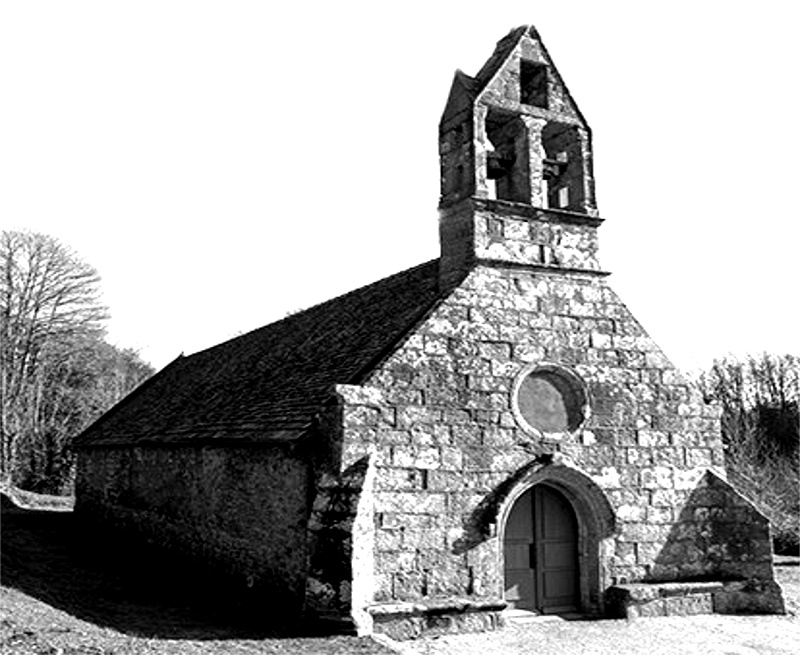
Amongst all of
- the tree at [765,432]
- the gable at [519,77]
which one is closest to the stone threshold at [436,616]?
the gable at [519,77]

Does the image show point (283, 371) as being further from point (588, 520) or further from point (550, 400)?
point (588, 520)

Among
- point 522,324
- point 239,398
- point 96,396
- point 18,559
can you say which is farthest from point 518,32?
point 96,396

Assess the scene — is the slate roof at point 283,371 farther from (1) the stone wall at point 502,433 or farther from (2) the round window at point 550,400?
(2) the round window at point 550,400

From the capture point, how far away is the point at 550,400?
12.7 m

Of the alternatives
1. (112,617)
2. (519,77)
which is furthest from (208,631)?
(519,77)

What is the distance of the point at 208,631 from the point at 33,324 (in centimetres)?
2728

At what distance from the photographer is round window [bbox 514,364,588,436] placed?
12492 millimetres

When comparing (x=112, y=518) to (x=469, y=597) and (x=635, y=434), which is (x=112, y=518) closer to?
(x=469, y=597)

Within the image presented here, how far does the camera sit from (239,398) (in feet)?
54.5

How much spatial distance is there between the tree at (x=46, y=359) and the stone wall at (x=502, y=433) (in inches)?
968

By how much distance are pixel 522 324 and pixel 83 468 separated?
18.4m

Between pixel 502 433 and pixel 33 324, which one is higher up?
pixel 33 324

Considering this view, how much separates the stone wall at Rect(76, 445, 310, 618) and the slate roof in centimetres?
43

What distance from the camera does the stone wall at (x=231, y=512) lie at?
11.6 m
